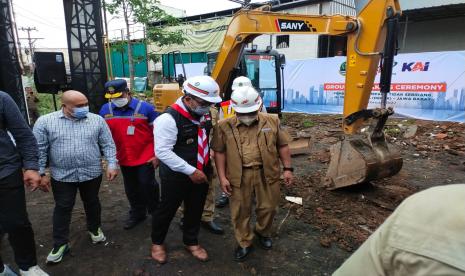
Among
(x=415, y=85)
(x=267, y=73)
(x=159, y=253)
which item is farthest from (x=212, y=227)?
(x=415, y=85)

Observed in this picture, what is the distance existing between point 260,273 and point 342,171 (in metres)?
2.14

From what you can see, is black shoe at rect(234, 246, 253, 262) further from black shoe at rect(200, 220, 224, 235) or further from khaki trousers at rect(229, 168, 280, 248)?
black shoe at rect(200, 220, 224, 235)

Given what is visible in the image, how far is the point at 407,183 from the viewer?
540 cm

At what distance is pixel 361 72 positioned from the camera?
447cm

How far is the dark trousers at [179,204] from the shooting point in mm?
3012

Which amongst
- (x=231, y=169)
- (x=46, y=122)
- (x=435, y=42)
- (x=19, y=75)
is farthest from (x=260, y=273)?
(x=435, y=42)

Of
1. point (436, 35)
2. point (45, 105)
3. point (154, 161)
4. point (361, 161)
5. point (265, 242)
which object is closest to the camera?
point (265, 242)

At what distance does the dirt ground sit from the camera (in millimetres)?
3176

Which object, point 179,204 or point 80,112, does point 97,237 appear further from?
point 80,112

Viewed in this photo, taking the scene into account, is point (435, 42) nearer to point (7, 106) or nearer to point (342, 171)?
point (342, 171)

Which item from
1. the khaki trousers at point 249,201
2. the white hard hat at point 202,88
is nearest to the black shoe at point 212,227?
the khaki trousers at point 249,201

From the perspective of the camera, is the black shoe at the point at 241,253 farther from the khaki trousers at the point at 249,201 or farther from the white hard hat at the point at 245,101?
the white hard hat at the point at 245,101

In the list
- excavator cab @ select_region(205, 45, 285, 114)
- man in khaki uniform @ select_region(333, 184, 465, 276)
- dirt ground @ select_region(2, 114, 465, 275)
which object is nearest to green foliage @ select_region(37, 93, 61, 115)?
excavator cab @ select_region(205, 45, 285, 114)

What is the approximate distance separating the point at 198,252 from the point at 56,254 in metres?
1.37
